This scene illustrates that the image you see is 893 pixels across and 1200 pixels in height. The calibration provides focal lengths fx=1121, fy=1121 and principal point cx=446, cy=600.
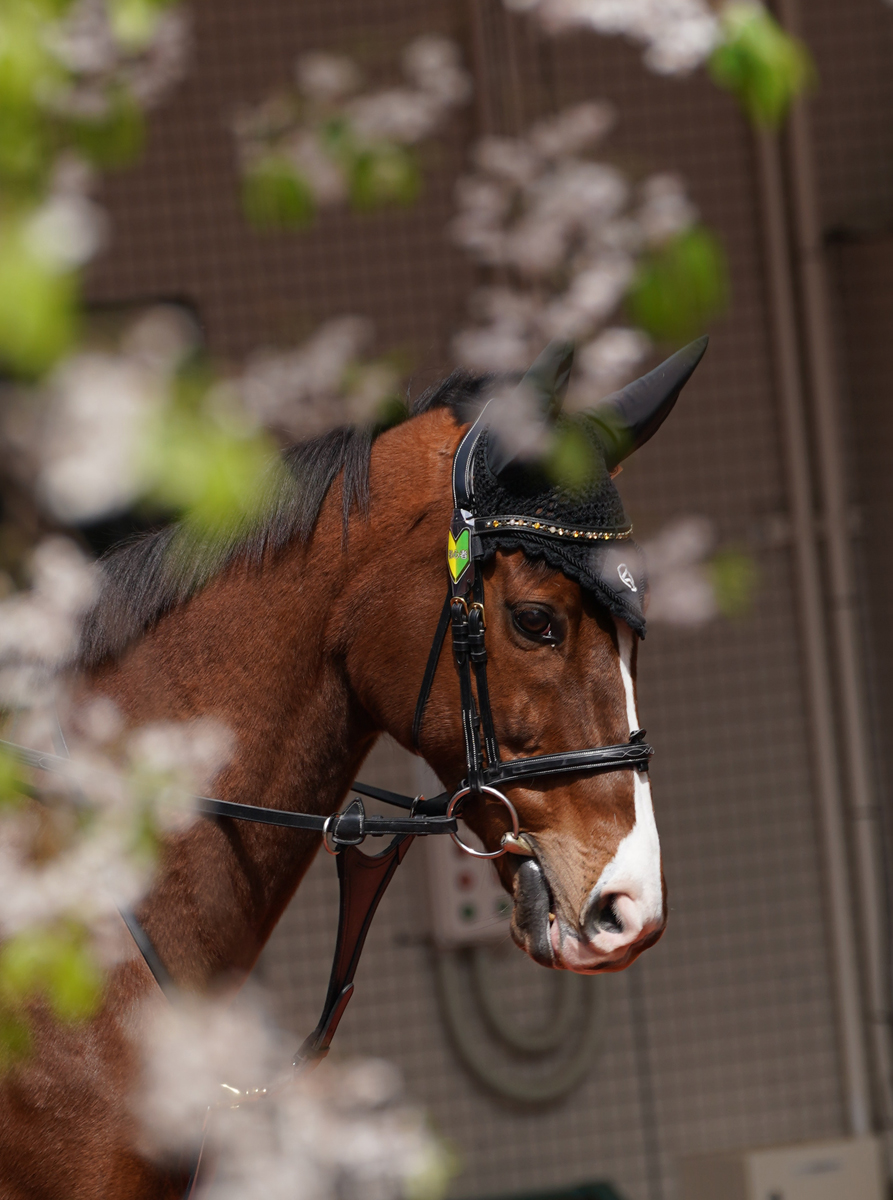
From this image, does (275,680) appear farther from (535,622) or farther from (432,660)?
(535,622)

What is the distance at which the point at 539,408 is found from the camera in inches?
63.0

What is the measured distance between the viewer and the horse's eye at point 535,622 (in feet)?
5.37

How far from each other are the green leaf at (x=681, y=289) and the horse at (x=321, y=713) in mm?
654

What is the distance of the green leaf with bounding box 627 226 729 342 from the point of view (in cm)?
90

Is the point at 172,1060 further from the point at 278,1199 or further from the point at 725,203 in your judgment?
the point at 725,203

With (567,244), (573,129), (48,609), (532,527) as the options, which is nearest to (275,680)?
(48,609)

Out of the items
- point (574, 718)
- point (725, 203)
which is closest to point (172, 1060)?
point (574, 718)

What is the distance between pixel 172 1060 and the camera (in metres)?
1.56

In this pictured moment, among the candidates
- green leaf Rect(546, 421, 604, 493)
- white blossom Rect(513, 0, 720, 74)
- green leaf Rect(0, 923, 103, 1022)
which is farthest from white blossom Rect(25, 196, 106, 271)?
green leaf Rect(546, 421, 604, 493)

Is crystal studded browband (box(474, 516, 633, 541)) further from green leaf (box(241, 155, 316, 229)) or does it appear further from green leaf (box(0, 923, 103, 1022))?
green leaf (box(0, 923, 103, 1022))

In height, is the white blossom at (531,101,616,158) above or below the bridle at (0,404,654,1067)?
above

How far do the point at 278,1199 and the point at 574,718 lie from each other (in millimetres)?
754

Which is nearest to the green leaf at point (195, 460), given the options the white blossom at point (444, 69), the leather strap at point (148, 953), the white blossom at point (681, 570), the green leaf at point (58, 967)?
the green leaf at point (58, 967)

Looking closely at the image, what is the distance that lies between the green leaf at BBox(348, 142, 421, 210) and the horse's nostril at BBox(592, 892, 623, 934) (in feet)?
3.21
